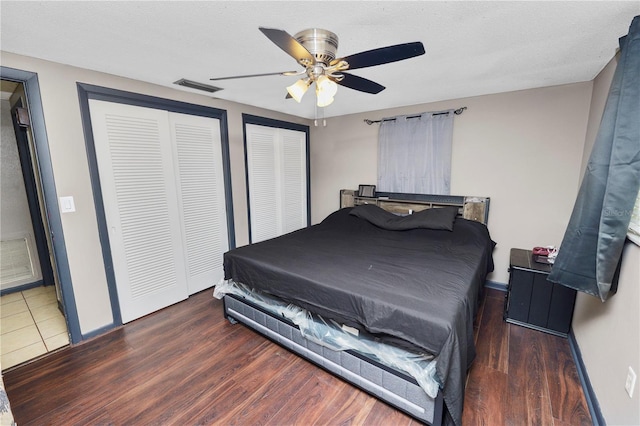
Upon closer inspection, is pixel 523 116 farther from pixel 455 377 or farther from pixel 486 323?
pixel 455 377

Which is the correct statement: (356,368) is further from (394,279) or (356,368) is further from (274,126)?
(274,126)

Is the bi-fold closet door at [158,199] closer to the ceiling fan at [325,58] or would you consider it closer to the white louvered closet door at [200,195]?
the white louvered closet door at [200,195]

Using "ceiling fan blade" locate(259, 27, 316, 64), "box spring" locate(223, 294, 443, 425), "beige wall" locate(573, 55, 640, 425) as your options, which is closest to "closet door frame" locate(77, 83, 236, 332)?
"box spring" locate(223, 294, 443, 425)

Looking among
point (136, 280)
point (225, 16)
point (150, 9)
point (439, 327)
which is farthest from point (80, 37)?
point (439, 327)

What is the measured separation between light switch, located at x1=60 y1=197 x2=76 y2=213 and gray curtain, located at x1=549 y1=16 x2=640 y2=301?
143 inches

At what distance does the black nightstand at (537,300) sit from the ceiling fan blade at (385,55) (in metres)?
2.15

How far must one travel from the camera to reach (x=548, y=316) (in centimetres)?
232

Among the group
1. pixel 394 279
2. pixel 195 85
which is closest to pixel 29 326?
pixel 195 85

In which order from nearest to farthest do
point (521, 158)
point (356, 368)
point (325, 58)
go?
point (325, 58), point (356, 368), point (521, 158)

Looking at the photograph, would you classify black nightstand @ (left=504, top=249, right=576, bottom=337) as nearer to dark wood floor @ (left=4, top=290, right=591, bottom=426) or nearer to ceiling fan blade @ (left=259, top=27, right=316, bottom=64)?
dark wood floor @ (left=4, top=290, right=591, bottom=426)

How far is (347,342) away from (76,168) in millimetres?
2547

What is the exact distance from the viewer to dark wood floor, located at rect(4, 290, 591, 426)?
1.59 meters

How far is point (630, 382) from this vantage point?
48.4 inches

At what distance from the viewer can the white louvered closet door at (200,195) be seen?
9.43 ft
